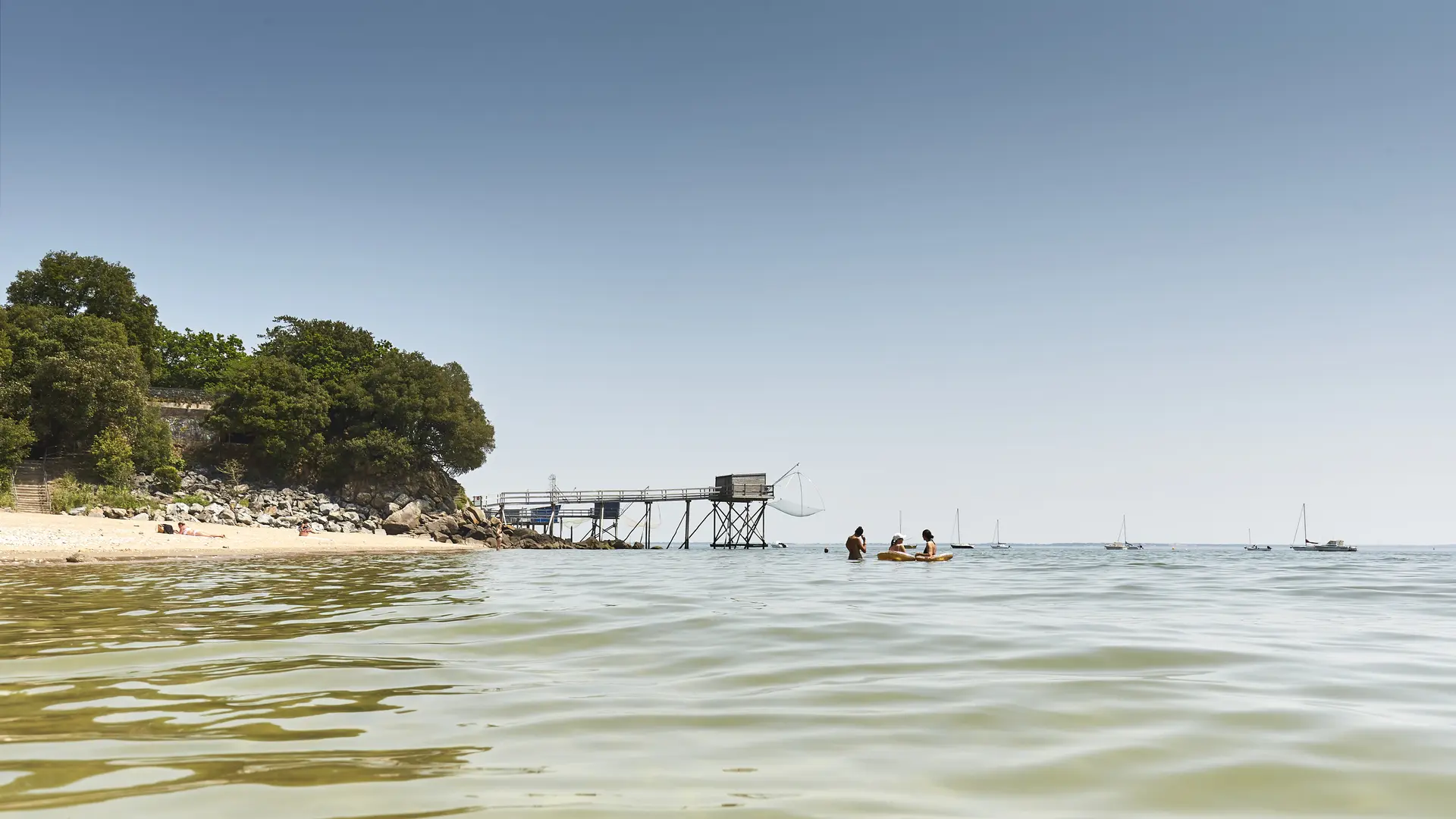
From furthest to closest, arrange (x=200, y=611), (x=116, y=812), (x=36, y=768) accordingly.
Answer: (x=200, y=611) → (x=36, y=768) → (x=116, y=812)

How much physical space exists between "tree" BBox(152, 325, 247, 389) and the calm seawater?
52175mm

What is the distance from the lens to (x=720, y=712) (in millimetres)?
3898

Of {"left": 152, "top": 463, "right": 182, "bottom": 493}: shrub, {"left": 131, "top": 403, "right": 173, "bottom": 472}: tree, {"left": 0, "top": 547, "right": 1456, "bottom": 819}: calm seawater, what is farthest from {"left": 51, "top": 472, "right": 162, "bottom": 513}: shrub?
{"left": 0, "top": 547, "right": 1456, "bottom": 819}: calm seawater

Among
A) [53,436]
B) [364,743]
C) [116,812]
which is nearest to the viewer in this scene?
[116,812]

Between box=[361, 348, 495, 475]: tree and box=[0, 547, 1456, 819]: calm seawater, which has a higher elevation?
box=[361, 348, 495, 475]: tree

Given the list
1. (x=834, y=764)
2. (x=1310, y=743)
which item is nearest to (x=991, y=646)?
(x=1310, y=743)

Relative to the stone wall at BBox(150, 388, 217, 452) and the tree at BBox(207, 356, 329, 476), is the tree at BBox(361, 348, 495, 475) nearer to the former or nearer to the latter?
the tree at BBox(207, 356, 329, 476)

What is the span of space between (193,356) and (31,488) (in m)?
26.3

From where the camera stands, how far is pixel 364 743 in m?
3.19

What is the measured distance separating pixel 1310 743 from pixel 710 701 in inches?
103

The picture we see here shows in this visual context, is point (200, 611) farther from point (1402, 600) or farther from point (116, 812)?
point (1402, 600)

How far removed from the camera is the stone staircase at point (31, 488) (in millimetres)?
30281

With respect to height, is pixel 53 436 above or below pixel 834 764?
above

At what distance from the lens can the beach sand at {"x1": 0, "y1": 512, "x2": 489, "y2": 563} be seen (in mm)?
19250
